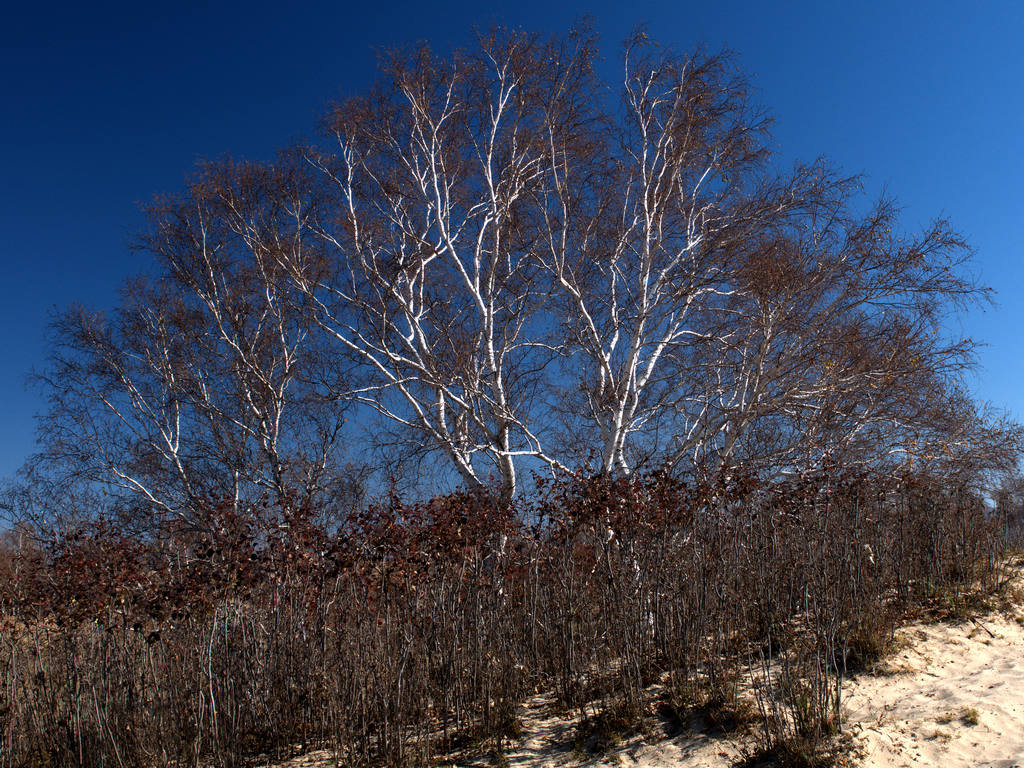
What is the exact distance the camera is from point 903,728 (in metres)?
4.61

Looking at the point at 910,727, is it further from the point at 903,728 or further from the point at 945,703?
the point at 945,703

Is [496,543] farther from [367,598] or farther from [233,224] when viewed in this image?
[233,224]

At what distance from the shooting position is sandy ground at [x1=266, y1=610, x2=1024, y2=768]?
4.32 m

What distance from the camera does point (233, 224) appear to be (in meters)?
12.2

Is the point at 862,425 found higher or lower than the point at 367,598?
higher

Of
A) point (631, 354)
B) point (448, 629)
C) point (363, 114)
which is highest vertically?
point (363, 114)

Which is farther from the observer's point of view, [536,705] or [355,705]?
[536,705]

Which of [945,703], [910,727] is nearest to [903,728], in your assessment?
[910,727]

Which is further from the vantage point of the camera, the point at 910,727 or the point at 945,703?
the point at 945,703

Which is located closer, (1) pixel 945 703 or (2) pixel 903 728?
(2) pixel 903 728

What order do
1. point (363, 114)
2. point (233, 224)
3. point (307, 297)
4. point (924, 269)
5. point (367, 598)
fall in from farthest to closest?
point (233, 224) → point (363, 114) → point (307, 297) → point (924, 269) → point (367, 598)

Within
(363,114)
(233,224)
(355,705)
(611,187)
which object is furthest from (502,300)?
(355,705)

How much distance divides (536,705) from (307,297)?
23.4ft

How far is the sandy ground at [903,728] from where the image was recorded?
432cm
